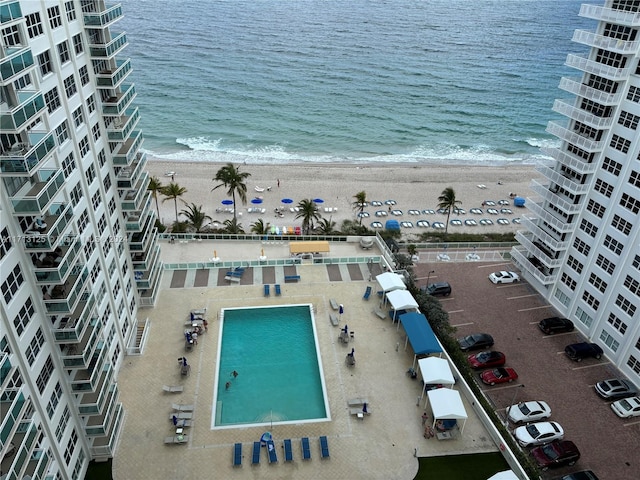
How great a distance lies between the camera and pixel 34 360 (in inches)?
938

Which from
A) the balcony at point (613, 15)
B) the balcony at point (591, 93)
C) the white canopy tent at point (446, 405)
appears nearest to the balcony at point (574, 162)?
the balcony at point (591, 93)

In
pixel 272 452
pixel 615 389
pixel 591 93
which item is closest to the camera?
pixel 272 452

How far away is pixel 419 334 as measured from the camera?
39062 millimetres

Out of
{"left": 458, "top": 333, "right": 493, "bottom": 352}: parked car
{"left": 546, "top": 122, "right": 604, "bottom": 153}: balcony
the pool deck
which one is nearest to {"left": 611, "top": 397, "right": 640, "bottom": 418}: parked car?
{"left": 458, "top": 333, "right": 493, "bottom": 352}: parked car

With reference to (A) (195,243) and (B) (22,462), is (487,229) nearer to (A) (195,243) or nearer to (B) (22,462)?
(A) (195,243)

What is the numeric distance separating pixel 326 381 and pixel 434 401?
825cm

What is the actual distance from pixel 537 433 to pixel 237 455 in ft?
65.5

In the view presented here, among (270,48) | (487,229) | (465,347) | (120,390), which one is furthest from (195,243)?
(270,48)

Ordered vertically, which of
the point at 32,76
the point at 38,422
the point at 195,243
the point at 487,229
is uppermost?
the point at 32,76

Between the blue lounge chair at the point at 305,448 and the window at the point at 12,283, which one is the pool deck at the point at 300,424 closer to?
the blue lounge chair at the point at 305,448

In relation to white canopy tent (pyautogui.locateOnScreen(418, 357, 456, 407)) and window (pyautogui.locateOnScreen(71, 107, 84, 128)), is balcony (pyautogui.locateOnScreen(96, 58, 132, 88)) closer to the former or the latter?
window (pyautogui.locateOnScreen(71, 107, 84, 128))

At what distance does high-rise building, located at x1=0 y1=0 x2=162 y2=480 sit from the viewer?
20.6m

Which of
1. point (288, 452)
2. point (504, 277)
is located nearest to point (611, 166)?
point (504, 277)

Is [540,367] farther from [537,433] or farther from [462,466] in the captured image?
[462,466]
